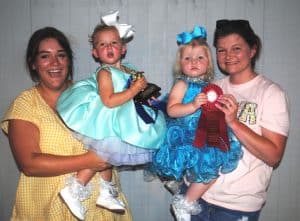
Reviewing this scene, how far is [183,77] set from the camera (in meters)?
1.88

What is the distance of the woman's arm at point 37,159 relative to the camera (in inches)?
65.4

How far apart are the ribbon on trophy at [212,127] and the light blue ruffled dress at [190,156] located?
0.03 m

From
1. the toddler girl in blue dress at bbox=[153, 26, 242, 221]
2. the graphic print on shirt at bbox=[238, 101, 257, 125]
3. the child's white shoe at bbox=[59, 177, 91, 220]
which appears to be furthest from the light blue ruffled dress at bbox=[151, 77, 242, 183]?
the child's white shoe at bbox=[59, 177, 91, 220]

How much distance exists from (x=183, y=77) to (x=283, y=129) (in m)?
0.61

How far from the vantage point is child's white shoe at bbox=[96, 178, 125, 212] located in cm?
175

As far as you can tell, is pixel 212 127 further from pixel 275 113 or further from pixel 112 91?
pixel 112 91

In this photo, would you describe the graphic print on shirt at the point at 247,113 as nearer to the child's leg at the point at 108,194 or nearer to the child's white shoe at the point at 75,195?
the child's leg at the point at 108,194

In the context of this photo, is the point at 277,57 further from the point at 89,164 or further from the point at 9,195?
the point at 9,195

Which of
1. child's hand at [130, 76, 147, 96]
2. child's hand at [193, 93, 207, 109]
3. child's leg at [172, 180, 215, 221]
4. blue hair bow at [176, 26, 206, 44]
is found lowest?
child's leg at [172, 180, 215, 221]

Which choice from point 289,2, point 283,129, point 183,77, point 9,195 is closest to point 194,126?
point 183,77

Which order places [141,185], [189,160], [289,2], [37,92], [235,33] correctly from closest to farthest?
[189,160]
[235,33]
[37,92]
[289,2]
[141,185]

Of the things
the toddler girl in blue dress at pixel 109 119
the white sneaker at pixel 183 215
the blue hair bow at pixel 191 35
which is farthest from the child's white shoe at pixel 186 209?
the blue hair bow at pixel 191 35

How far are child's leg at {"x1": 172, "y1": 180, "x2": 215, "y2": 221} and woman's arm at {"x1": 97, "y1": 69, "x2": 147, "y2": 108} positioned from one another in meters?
0.60

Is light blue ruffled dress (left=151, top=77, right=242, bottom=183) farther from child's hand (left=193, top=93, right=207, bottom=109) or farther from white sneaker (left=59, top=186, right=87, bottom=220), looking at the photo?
white sneaker (left=59, top=186, right=87, bottom=220)
